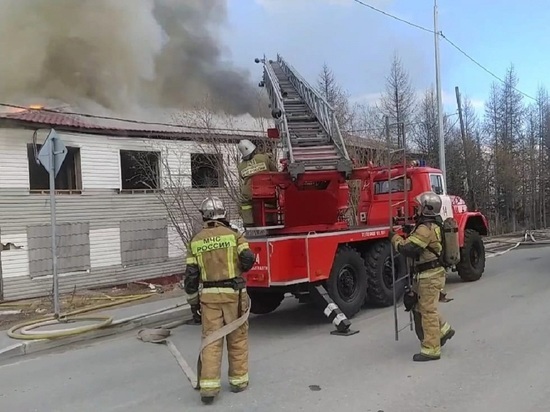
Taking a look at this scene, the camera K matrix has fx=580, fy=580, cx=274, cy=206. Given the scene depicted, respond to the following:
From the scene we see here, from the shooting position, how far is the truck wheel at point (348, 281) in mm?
7684

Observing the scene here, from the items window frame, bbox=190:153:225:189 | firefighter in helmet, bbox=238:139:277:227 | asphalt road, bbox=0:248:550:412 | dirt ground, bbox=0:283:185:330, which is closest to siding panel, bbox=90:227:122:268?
dirt ground, bbox=0:283:185:330

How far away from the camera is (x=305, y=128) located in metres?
8.34

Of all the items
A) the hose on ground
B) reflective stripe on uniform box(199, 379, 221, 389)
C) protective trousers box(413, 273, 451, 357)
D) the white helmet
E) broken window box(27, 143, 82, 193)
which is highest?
broken window box(27, 143, 82, 193)

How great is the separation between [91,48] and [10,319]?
375 inches

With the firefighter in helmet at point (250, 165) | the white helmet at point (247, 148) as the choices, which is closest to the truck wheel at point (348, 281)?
the firefighter in helmet at point (250, 165)

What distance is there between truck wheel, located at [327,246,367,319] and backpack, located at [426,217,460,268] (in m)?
2.07

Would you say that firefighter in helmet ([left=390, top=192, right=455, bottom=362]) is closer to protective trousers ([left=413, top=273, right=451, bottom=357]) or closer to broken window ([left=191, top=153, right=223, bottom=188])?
A: protective trousers ([left=413, top=273, right=451, bottom=357])

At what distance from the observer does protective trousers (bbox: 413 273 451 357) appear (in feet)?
18.2

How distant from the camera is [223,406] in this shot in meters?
4.51

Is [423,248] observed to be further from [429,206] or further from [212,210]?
[212,210]

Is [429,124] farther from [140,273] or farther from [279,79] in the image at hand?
[279,79]

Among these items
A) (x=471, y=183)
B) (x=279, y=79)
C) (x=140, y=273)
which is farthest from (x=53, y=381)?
(x=471, y=183)

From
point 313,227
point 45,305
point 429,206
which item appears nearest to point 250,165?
point 313,227

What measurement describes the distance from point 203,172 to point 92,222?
361 centimetres
